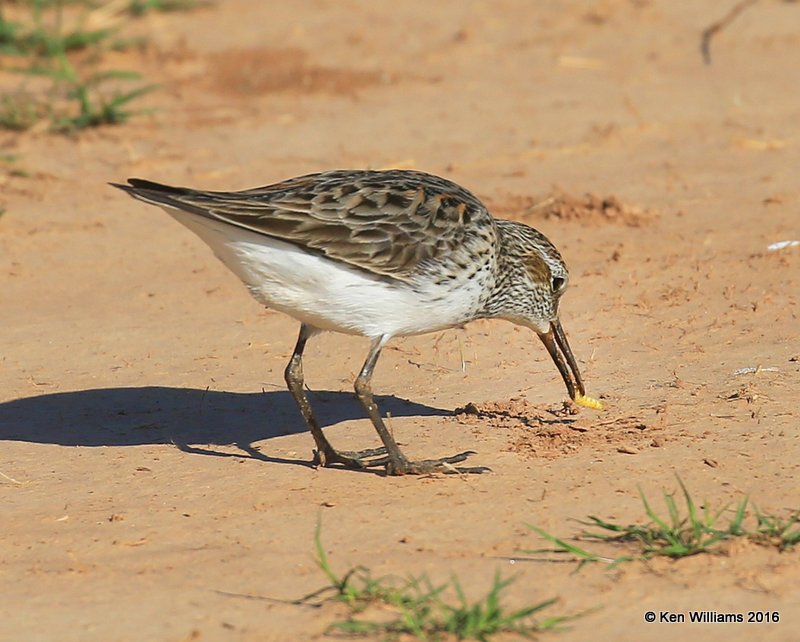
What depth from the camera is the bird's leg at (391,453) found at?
20.6 ft

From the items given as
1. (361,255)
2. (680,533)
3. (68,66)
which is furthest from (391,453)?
(68,66)

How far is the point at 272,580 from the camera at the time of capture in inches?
204

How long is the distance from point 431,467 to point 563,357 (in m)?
1.31

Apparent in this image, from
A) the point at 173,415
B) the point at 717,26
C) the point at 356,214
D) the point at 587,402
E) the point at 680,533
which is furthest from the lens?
the point at 717,26

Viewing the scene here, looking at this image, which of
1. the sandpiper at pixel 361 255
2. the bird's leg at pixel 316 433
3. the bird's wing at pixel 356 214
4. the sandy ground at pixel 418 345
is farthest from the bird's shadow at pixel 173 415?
the bird's wing at pixel 356 214

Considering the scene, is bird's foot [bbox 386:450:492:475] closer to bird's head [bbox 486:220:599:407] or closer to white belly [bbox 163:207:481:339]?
white belly [bbox 163:207:481:339]

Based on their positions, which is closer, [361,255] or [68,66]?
[361,255]

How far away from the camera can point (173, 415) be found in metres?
7.26

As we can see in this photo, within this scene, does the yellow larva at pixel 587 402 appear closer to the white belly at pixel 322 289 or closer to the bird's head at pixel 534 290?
the bird's head at pixel 534 290

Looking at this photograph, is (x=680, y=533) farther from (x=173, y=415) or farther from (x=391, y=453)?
(x=173, y=415)

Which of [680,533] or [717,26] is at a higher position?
[717,26]

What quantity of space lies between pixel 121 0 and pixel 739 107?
20.9ft

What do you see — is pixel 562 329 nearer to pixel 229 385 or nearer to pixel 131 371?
pixel 229 385

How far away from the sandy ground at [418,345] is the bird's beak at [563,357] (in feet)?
0.47
